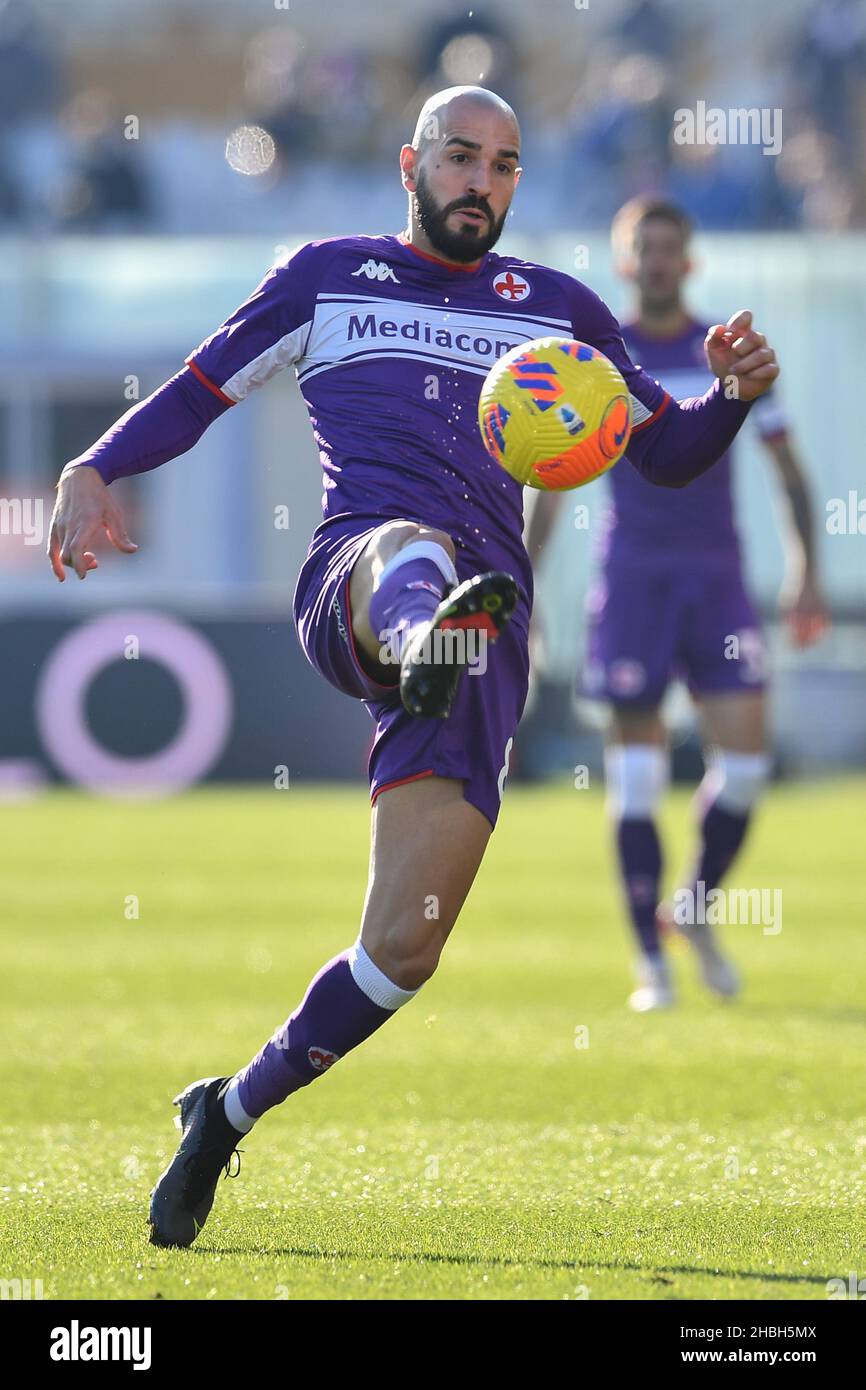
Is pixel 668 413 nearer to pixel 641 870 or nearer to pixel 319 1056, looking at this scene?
pixel 319 1056

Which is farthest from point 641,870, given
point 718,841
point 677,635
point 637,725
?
point 677,635

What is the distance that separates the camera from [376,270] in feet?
15.1

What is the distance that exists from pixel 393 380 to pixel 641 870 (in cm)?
368

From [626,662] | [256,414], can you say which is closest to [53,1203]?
[626,662]

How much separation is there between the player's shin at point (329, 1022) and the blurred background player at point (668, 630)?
11.6 ft

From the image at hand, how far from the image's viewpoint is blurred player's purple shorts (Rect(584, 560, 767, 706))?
7758 mm

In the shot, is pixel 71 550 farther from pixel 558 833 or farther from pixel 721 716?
pixel 558 833

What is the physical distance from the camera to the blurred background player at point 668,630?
305 inches

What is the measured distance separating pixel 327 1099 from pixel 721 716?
2.43 metres

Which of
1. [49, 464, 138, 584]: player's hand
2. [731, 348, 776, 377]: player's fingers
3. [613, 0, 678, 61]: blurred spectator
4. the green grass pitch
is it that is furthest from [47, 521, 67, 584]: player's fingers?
[613, 0, 678, 61]: blurred spectator

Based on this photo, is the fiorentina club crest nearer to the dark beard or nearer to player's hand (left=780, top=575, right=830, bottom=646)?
the dark beard

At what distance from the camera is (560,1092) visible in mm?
6012

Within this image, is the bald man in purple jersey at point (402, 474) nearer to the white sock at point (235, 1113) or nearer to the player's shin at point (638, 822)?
the white sock at point (235, 1113)

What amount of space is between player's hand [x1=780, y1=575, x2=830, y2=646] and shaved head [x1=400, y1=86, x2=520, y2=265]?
3709 mm
